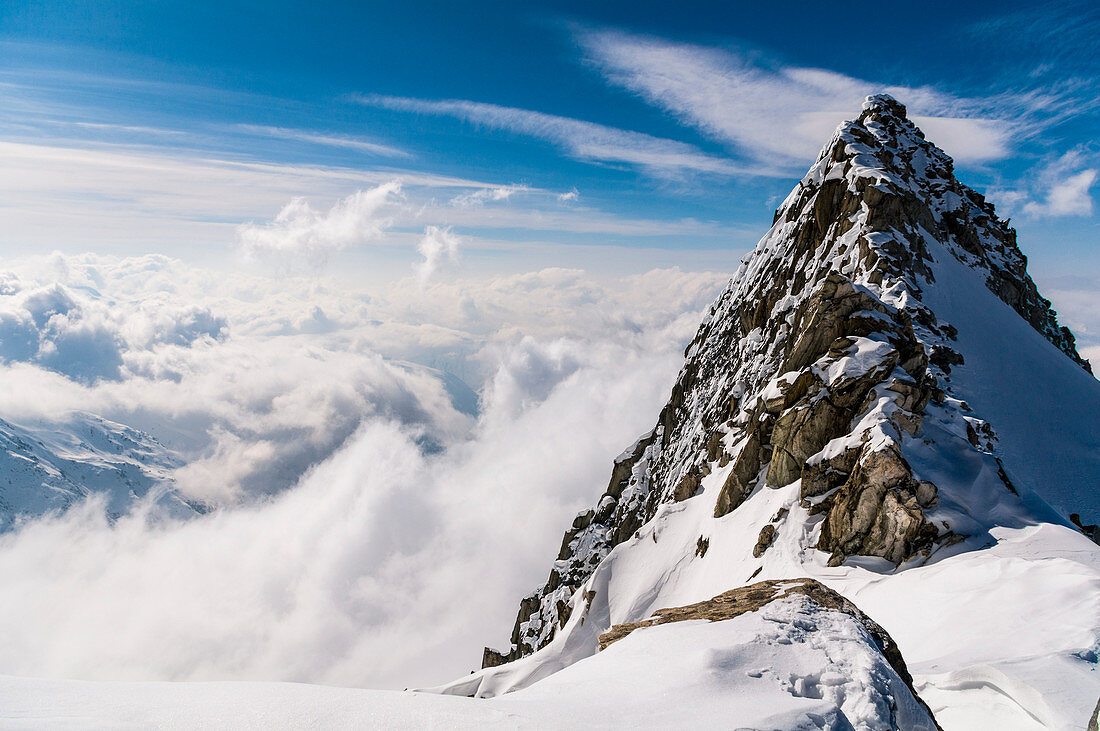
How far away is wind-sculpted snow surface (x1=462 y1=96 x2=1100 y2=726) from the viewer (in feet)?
55.2

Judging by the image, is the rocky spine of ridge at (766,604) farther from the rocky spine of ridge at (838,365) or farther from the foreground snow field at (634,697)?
the rocky spine of ridge at (838,365)

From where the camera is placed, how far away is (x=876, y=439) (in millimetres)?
19953

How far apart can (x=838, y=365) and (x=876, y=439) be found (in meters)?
5.30

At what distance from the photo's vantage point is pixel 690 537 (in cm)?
3172

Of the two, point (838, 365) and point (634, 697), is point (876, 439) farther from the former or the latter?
point (634, 697)

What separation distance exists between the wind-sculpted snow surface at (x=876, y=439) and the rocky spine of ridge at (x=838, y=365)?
141 mm

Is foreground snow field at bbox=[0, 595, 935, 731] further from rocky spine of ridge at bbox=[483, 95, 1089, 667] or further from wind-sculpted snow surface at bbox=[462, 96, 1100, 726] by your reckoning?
rocky spine of ridge at bbox=[483, 95, 1089, 667]

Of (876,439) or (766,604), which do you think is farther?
(876,439)

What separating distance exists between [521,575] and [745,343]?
158823 mm

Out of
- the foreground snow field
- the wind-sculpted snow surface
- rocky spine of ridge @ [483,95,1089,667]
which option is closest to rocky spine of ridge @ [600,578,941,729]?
the foreground snow field

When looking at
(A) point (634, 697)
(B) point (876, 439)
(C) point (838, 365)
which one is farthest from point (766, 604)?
(C) point (838, 365)

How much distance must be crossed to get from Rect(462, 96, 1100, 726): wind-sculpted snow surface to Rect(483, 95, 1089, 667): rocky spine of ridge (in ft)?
0.46

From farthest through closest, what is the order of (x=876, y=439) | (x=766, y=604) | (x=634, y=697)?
(x=876, y=439) < (x=766, y=604) < (x=634, y=697)

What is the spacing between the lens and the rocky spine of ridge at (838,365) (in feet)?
66.8
